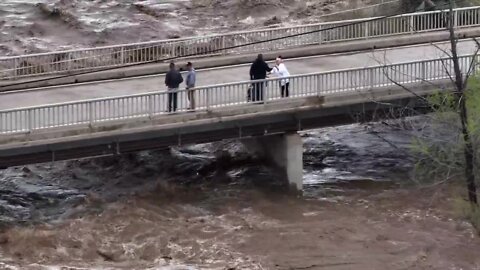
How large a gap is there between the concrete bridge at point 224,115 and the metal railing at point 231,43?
253 cm

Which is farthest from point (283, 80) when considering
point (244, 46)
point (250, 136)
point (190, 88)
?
point (244, 46)

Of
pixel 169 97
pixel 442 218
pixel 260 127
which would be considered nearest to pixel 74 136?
pixel 169 97

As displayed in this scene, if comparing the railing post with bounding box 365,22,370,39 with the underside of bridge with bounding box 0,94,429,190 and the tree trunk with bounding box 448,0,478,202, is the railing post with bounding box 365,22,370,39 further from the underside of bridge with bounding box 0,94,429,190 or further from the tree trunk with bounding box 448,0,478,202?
the tree trunk with bounding box 448,0,478,202

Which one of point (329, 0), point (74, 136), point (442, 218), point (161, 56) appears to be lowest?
point (442, 218)

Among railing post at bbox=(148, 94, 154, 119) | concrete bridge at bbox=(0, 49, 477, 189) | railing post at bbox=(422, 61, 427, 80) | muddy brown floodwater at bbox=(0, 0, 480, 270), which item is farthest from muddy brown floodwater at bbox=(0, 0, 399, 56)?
railing post at bbox=(148, 94, 154, 119)

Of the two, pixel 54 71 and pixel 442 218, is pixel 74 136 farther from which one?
pixel 442 218

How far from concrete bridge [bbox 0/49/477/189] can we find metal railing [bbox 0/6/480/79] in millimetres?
2525

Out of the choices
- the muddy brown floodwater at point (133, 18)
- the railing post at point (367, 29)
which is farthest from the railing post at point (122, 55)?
the muddy brown floodwater at point (133, 18)

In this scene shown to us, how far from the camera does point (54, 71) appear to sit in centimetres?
2909

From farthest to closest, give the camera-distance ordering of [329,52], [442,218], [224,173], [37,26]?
[37,26] < [329,52] < [224,173] < [442,218]

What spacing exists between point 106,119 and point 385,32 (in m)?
12.5

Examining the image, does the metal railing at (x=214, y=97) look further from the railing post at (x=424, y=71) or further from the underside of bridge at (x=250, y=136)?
the underside of bridge at (x=250, y=136)

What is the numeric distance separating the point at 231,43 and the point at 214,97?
9330 millimetres

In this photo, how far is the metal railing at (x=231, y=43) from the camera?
1168 inches
